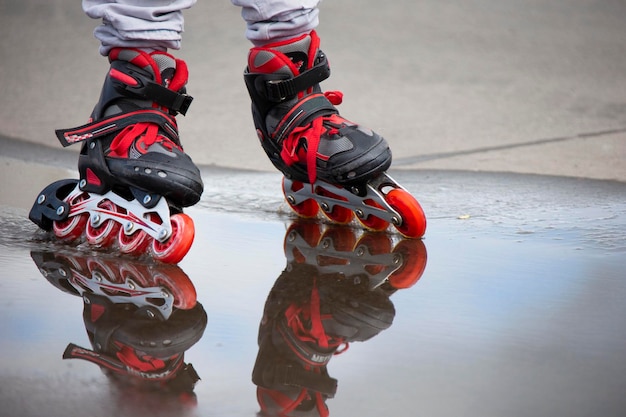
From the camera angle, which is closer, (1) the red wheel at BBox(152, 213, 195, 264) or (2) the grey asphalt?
(1) the red wheel at BBox(152, 213, 195, 264)

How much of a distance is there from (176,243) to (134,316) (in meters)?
0.28

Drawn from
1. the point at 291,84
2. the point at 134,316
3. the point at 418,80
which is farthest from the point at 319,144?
the point at 418,80

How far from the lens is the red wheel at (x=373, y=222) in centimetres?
205

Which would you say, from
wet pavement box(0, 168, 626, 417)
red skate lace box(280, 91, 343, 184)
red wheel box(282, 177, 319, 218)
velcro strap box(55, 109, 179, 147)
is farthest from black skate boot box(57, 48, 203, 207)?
red wheel box(282, 177, 319, 218)

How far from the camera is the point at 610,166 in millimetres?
2842

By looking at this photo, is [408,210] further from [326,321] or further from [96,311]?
[96,311]

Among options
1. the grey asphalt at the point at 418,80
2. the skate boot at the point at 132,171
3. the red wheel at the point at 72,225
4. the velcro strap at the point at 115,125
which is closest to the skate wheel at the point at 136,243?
the skate boot at the point at 132,171

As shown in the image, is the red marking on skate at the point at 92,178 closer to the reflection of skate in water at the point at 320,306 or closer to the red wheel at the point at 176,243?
the red wheel at the point at 176,243

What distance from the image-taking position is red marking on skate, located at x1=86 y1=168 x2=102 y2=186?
1.89 metres

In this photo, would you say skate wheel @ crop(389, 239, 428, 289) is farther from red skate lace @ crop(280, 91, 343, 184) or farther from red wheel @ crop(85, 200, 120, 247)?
red wheel @ crop(85, 200, 120, 247)

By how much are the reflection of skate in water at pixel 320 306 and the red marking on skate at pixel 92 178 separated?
46cm

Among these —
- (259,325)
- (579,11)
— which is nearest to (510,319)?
(259,325)

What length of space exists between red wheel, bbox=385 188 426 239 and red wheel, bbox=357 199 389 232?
2.4 inches

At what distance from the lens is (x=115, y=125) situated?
189 cm
